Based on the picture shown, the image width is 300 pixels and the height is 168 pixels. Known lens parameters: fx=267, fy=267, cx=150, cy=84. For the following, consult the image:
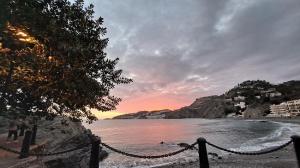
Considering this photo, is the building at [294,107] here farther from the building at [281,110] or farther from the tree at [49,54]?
the tree at [49,54]

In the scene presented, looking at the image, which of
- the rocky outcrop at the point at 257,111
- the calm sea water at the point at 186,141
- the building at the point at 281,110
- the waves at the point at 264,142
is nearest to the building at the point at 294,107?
the building at the point at 281,110

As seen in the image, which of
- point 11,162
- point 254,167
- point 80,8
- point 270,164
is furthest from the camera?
point 270,164

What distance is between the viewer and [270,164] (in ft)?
70.4

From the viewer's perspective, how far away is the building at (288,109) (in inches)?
4961

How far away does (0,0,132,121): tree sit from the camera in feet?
31.1

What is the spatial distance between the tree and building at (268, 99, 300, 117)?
436ft

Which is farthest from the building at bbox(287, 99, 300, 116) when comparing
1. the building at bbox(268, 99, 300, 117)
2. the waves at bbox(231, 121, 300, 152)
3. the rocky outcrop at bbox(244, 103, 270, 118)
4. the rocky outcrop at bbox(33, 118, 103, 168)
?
the rocky outcrop at bbox(33, 118, 103, 168)

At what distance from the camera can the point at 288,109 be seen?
135250mm

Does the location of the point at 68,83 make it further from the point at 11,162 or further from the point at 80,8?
the point at 11,162

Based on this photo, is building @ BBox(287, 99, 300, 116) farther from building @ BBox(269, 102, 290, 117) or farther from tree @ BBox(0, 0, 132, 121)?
tree @ BBox(0, 0, 132, 121)

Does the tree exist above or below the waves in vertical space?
→ above

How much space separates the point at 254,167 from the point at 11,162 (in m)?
16.3

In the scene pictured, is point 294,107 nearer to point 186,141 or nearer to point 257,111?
point 257,111

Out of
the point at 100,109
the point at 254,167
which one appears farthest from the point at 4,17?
the point at 254,167
